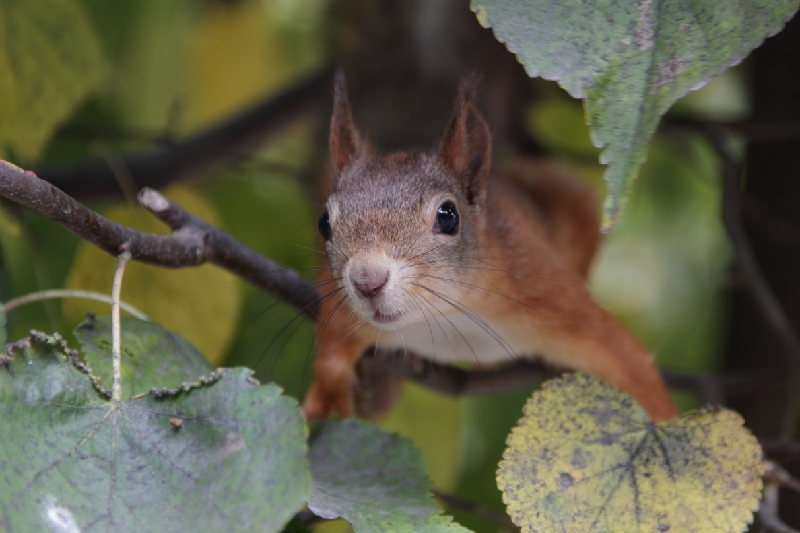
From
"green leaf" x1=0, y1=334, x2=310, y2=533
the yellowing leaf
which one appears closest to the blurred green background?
the yellowing leaf

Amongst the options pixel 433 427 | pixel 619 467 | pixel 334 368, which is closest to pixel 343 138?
pixel 334 368

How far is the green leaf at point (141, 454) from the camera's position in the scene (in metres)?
0.64

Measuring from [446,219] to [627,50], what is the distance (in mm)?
524

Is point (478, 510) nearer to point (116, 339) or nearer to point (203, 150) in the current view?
point (116, 339)

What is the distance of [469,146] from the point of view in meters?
1.28

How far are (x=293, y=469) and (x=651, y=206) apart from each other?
1.76m

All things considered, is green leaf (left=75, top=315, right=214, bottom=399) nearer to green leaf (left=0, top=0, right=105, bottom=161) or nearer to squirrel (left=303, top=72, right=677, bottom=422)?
squirrel (left=303, top=72, right=677, bottom=422)

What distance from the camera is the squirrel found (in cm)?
112

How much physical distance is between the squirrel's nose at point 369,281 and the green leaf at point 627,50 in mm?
356

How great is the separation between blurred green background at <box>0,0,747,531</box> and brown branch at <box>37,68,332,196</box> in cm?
5

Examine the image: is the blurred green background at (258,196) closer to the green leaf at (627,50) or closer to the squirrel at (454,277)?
the squirrel at (454,277)

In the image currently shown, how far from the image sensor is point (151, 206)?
867mm

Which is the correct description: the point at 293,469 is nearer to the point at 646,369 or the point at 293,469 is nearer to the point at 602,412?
the point at 602,412

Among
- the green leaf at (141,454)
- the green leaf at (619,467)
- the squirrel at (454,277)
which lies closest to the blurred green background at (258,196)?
the squirrel at (454,277)
